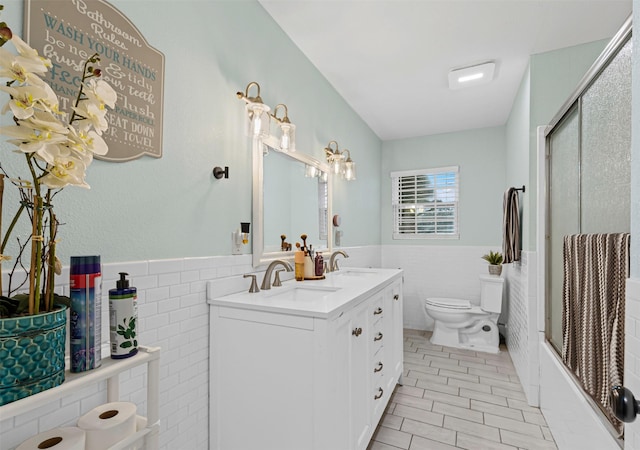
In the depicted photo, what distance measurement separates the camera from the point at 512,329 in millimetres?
3309

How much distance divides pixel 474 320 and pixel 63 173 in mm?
3899

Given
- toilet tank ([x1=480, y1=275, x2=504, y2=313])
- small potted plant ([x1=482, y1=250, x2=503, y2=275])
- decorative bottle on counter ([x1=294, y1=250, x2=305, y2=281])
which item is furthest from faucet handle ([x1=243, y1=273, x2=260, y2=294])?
small potted plant ([x1=482, y1=250, x2=503, y2=275])

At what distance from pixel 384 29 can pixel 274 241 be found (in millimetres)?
1653

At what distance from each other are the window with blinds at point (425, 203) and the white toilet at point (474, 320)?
968mm

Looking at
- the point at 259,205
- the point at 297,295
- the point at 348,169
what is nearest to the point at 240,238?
the point at 259,205

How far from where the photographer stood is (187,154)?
4.88 ft

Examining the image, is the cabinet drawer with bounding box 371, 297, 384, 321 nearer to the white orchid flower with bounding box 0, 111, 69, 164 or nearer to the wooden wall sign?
the wooden wall sign

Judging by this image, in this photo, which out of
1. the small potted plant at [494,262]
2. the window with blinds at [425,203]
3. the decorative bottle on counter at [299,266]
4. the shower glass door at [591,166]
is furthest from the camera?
the window with blinds at [425,203]

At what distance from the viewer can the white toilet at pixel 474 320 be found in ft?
11.5

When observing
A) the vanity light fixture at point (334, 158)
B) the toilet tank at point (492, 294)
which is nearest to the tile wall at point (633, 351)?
the vanity light fixture at point (334, 158)

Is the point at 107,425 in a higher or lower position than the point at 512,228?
lower

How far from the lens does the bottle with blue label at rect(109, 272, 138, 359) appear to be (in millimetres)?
869

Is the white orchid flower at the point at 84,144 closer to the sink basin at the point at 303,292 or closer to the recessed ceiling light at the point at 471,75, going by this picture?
the sink basin at the point at 303,292

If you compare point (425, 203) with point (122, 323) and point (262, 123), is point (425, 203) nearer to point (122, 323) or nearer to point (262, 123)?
point (262, 123)
